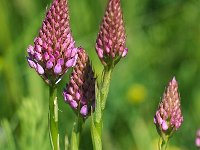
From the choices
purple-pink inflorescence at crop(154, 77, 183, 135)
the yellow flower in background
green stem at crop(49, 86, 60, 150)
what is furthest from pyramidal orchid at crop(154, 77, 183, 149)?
the yellow flower in background

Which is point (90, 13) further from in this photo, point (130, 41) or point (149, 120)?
point (149, 120)

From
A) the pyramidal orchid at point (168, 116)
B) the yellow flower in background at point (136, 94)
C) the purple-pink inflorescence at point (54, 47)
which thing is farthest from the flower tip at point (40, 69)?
the yellow flower in background at point (136, 94)

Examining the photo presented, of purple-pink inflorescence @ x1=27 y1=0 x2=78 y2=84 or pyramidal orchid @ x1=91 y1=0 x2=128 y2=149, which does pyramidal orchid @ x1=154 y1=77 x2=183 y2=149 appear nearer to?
pyramidal orchid @ x1=91 y1=0 x2=128 y2=149

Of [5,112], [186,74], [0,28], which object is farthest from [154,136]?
[0,28]

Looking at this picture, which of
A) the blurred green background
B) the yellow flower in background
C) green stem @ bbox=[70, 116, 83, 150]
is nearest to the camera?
green stem @ bbox=[70, 116, 83, 150]

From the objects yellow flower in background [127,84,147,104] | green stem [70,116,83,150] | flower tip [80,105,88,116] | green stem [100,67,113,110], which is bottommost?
green stem [70,116,83,150]

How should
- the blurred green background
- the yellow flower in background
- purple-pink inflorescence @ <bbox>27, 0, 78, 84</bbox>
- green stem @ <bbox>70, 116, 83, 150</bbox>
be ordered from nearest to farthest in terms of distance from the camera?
purple-pink inflorescence @ <bbox>27, 0, 78, 84</bbox>
green stem @ <bbox>70, 116, 83, 150</bbox>
the blurred green background
the yellow flower in background

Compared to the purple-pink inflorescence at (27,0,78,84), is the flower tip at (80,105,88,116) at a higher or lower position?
lower
